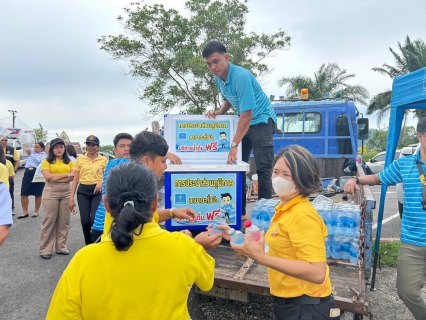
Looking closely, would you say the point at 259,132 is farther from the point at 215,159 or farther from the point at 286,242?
the point at 286,242

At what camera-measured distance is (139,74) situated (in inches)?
612

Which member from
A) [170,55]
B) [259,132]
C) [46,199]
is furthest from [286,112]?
[170,55]

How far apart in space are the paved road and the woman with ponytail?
2.83 metres

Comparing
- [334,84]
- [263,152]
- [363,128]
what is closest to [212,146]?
[263,152]

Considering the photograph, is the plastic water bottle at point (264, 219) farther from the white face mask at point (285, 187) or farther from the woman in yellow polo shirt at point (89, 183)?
the woman in yellow polo shirt at point (89, 183)

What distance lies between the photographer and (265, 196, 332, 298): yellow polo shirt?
147cm

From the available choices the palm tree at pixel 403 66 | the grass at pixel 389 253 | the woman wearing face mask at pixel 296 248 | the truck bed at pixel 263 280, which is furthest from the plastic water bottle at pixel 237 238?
the palm tree at pixel 403 66

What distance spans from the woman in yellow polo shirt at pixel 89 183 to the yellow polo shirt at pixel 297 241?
123 inches

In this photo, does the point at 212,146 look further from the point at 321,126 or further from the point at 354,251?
the point at 321,126

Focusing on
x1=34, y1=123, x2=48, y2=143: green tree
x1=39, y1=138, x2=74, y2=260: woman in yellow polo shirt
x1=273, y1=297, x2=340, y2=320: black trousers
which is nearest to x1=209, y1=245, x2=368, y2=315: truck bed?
x1=273, y1=297, x2=340, y2=320: black trousers

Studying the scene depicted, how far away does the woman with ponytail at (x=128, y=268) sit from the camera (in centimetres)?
122

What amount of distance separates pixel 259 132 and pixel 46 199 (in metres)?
3.50

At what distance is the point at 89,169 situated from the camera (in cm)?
468

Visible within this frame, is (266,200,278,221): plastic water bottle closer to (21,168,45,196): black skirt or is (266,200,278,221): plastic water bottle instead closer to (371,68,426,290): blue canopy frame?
(371,68,426,290): blue canopy frame
